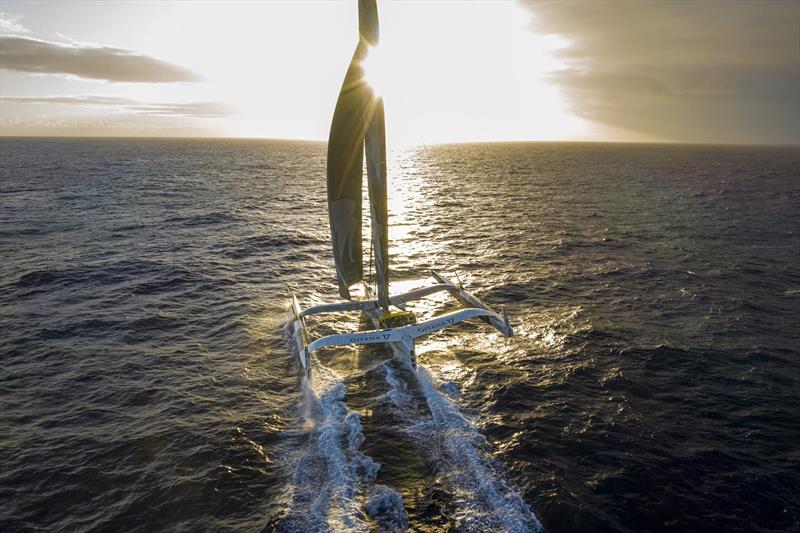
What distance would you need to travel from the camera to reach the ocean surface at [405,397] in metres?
9.86

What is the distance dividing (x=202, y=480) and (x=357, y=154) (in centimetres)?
960

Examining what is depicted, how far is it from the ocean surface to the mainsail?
424 centimetres

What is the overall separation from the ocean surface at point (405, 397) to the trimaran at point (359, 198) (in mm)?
1507

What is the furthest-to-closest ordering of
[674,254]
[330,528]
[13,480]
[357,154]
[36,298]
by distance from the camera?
[674,254]
[36,298]
[357,154]
[13,480]
[330,528]

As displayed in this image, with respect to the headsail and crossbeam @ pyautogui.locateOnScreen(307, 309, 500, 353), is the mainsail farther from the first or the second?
crossbeam @ pyautogui.locateOnScreen(307, 309, 500, 353)

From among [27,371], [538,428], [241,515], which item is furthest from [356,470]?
[27,371]

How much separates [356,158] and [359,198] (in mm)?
1419

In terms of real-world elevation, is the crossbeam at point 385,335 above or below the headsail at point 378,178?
below

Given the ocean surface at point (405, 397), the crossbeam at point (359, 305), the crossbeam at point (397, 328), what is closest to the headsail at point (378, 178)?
the crossbeam at point (359, 305)

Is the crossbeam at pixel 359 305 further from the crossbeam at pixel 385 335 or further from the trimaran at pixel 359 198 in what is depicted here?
the crossbeam at pixel 385 335

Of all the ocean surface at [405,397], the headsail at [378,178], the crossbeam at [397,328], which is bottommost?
the ocean surface at [405,397]

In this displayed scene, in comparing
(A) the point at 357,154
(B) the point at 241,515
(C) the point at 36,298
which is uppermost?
(A) the point at 357,154

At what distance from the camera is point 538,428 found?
12578 mm

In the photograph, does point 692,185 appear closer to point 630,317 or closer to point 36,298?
point 630,317
